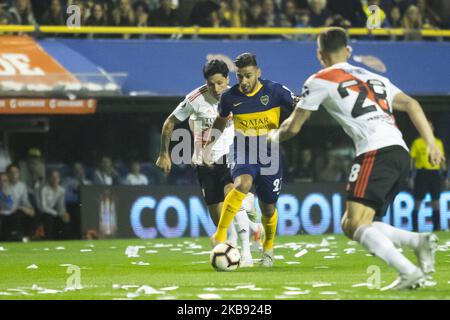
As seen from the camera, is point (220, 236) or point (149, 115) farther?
point (149, 115)

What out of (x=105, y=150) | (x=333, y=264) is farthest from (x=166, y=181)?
(x=333, y=264)

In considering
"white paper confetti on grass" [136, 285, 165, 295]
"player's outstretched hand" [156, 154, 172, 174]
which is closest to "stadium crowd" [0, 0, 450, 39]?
"player's outstretched hand" [156, 154, 172, 174]

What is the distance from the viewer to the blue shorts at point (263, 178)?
42.0 ft

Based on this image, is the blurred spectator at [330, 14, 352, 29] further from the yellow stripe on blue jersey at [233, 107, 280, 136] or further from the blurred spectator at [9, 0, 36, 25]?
the yellow stripe on blue jersey at [233, 107, 280, 136]

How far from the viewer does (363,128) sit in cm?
997

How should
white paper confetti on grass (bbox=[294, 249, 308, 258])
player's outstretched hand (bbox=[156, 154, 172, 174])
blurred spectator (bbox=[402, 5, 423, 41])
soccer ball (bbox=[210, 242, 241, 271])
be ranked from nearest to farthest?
soccer ball (bbox=[210, 242, 241, 271])
player's outstretched hand (bbox=[156, 154, 172, 174])
white paper confetti on grass (bbox=[294, 249, 308, 258])
blurred spectator (bbox=[402, 5, 423, 41])

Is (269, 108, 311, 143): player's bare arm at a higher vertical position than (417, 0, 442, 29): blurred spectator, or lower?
lower

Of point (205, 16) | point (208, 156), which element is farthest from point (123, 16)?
point (208, 156)

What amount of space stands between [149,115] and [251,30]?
2682 mm

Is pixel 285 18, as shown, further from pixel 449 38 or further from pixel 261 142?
pixel 261 142

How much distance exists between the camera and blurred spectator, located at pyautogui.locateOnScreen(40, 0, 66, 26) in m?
21.5

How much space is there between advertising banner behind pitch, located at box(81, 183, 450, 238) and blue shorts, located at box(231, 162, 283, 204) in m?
8.06

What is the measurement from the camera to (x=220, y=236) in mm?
12750

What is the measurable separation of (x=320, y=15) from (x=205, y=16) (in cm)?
228
